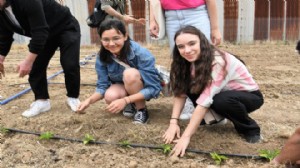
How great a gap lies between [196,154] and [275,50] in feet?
21.1

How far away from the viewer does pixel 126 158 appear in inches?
97.7

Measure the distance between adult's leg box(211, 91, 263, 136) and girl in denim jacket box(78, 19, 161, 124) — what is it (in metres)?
0.66

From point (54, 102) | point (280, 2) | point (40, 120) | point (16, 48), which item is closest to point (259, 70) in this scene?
point (54, 102)

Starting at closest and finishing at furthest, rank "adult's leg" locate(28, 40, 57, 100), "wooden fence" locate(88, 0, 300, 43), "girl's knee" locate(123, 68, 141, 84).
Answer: "girl's knee" locate(123, 68, 141, 84) → "adult's leg" locate(28, 40, 57, 100) → "wooden fence" locate(88, 0, 300, 43)

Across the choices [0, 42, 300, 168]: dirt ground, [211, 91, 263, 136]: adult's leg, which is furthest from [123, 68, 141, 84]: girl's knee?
[211, 91, 263, 136]: adult's leg

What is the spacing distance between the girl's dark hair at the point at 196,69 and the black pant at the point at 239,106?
0.40 ft

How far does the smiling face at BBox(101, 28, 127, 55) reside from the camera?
2.86 meters

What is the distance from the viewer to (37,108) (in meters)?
3.38

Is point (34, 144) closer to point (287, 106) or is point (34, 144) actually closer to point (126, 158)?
point (126, 158)

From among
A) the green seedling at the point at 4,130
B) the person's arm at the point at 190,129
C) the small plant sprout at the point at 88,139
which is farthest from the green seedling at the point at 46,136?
the person's arm at the point at 190,129

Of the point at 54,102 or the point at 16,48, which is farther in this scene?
the point at 16,48

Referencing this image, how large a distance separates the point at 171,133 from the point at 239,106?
0.51 metres

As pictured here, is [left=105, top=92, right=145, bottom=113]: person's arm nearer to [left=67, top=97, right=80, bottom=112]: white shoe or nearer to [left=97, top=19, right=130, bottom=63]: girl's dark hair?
[left=97, top=19, right=130, bottom=63]: girl's dark hair

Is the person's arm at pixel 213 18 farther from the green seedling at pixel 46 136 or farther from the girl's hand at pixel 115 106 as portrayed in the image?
the green seedling at pixel 46 136
